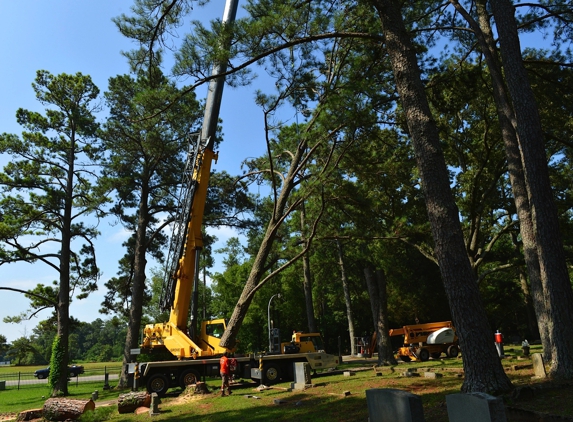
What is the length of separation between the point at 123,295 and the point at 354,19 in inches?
772

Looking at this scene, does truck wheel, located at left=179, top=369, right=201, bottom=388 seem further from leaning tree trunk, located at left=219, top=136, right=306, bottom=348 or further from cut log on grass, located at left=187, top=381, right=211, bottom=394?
leaning tree trunk, located at left=219, top=136, right=306, bottom=348

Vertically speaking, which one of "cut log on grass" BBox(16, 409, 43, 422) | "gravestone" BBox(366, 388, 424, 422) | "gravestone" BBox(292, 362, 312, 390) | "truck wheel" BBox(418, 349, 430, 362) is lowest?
"truck wheel" BBox(418, 349, 430, 362)

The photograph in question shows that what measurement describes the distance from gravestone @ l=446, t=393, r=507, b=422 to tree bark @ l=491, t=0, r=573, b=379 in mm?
5231

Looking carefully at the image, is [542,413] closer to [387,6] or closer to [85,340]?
[387,6]

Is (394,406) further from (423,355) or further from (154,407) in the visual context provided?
(423,355)

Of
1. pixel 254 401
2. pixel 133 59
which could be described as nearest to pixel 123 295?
pixel 254 401

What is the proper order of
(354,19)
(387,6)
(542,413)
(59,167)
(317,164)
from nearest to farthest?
(542,413)
(387,6)
(354,19)
(317,164)
(59,167)

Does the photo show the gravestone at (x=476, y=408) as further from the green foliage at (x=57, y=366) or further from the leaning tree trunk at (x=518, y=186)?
the green foliage at (x=57, y=366)

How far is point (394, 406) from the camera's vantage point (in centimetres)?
487

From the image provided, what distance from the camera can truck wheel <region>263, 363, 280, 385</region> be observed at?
16.0 metres

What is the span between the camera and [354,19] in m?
11.4

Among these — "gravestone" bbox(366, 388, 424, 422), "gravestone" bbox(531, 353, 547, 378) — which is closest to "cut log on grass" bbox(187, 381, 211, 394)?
"gravestone" bbox(531, 353, 547, 378)

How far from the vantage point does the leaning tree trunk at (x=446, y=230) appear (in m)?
6.79

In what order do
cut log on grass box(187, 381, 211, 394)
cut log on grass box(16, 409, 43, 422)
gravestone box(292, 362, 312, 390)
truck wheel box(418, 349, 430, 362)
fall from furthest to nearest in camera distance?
1. truck wheel box(418, 349, 430, 362)
2. cut log on grass box(187, 381, 211, 394)
3. gravestone box(292, 362, 312, 390)
4. cut log on grass box(16, 409, 43, 422)
